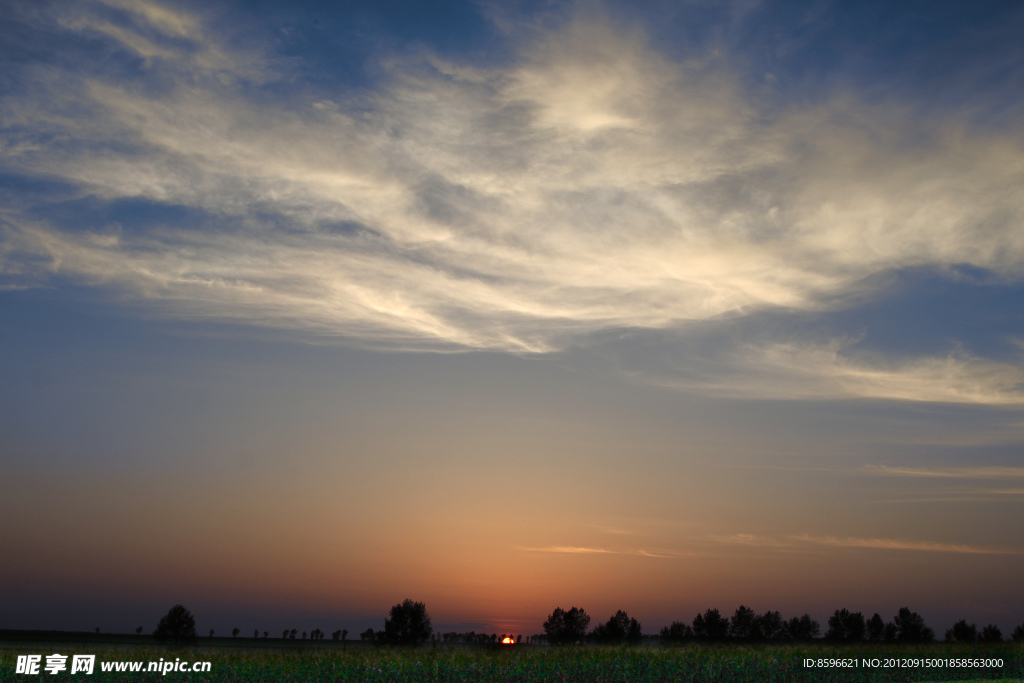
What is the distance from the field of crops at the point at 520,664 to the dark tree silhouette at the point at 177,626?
9870cm

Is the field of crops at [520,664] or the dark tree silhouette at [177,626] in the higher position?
the field of crops at [520,664]

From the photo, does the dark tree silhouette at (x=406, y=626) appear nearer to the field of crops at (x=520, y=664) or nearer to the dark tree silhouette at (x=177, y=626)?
the dark tree silhouette at (x=177, y=626)

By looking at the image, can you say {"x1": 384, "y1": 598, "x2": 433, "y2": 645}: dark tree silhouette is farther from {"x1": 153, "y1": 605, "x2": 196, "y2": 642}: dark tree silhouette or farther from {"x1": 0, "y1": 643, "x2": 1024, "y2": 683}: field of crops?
{"x1": 0, "y1": 643, "x2": 1024, "y2": 683}: field of crops

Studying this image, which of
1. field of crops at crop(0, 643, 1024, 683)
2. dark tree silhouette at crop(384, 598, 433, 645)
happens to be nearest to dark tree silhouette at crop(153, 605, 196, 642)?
dark tree silhouette at crop(384, 598, 433, 645)

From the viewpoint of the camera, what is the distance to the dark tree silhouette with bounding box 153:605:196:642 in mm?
131750

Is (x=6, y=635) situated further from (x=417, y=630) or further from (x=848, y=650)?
(x=848, y=650)

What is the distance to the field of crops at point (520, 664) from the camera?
37.0 meters

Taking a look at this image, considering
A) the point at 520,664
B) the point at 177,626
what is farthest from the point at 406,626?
the point at 520,664

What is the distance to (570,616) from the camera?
172 metres

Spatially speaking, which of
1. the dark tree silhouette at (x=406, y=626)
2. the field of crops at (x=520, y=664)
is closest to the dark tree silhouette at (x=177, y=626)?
the dark tree silhouette at (x=406, y=626)

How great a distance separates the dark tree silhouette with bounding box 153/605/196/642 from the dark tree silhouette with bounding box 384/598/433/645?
36.5 m

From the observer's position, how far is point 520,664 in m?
40.9

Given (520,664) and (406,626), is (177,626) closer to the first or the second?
(406,626)

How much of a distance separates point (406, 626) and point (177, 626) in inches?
1673
